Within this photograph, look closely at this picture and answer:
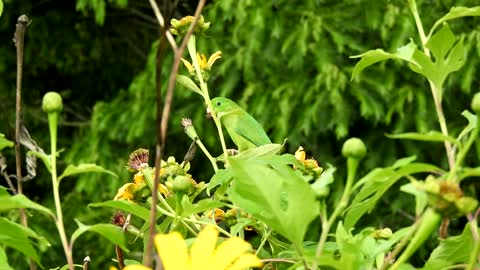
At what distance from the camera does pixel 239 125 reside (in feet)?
2.16

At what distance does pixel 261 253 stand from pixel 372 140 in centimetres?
264

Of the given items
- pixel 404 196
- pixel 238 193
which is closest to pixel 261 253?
pixel 238 193

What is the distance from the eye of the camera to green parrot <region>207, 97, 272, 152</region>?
644 mm

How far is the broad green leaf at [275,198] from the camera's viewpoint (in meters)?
0.39

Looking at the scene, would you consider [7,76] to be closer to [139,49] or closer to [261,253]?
[139,49]

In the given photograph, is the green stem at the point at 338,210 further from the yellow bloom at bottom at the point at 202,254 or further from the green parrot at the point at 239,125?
the green parrot at the point at 239,125

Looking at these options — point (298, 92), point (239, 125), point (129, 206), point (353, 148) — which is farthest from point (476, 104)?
point (298, 92)

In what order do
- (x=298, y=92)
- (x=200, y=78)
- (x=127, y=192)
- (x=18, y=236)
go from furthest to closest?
(x=298, y=92)
(x=200, y=78)
(x=127, y=192)
(x=18, y=236)

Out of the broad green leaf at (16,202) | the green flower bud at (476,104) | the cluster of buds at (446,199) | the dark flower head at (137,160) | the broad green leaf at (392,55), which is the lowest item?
the dark flower head at (137,160)

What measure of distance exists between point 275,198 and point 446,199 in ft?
0.29

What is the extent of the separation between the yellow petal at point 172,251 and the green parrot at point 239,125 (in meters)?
0.31

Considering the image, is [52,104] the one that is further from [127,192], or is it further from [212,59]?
[212,59]

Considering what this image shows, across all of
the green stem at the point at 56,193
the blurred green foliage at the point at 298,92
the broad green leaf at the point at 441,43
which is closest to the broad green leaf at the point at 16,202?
the green stem at the point at 56,193

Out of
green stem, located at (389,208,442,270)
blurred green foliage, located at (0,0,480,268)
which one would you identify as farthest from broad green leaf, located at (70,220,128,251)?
blurred green foliage, located at (0,0,480,268)
